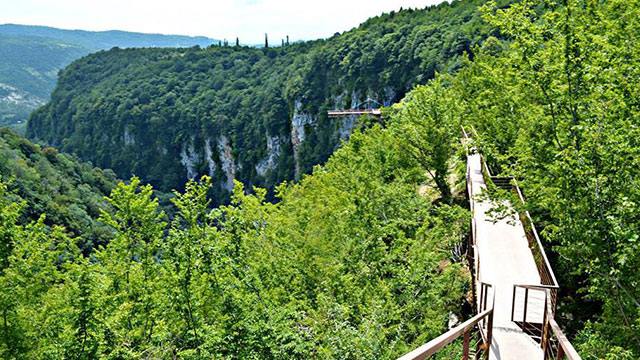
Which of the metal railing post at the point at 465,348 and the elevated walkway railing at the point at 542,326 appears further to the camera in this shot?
the elevated walkway railing at the point at 542,326

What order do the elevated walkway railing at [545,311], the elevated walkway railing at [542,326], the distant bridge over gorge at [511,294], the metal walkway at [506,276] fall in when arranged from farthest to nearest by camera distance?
the metal walkway at [506,276], the distant bridge over gorge at [511,294], the elevated walkway railing at [542,326], the elevated walkway railing at [545,311]

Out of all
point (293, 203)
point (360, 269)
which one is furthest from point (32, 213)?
point (360, 269)

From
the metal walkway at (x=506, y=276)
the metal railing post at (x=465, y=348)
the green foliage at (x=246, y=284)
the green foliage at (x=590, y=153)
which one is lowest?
the green foliage at (x=246, y=284)

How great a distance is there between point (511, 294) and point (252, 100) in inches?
5711

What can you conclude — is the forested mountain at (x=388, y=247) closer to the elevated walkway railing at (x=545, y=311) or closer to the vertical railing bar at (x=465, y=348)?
the elevated walkway railing at (x=545, y=311)

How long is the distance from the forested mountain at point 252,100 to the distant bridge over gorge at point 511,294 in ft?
207

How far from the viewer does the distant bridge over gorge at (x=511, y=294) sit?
1109 cm

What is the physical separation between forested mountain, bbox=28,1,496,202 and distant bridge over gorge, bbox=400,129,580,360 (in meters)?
63.0

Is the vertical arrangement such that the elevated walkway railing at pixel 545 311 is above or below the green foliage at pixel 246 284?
above

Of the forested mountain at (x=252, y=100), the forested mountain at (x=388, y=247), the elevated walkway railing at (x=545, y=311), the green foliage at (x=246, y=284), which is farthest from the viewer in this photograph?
the forested mountain at (x=252, y=100)

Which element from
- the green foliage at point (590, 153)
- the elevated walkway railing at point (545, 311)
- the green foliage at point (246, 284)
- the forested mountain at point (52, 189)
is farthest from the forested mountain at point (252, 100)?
the green foliage at point (590, 153)

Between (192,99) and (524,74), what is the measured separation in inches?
6518

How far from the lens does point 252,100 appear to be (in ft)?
506

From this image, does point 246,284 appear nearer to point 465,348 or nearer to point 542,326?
A: point 542,326
